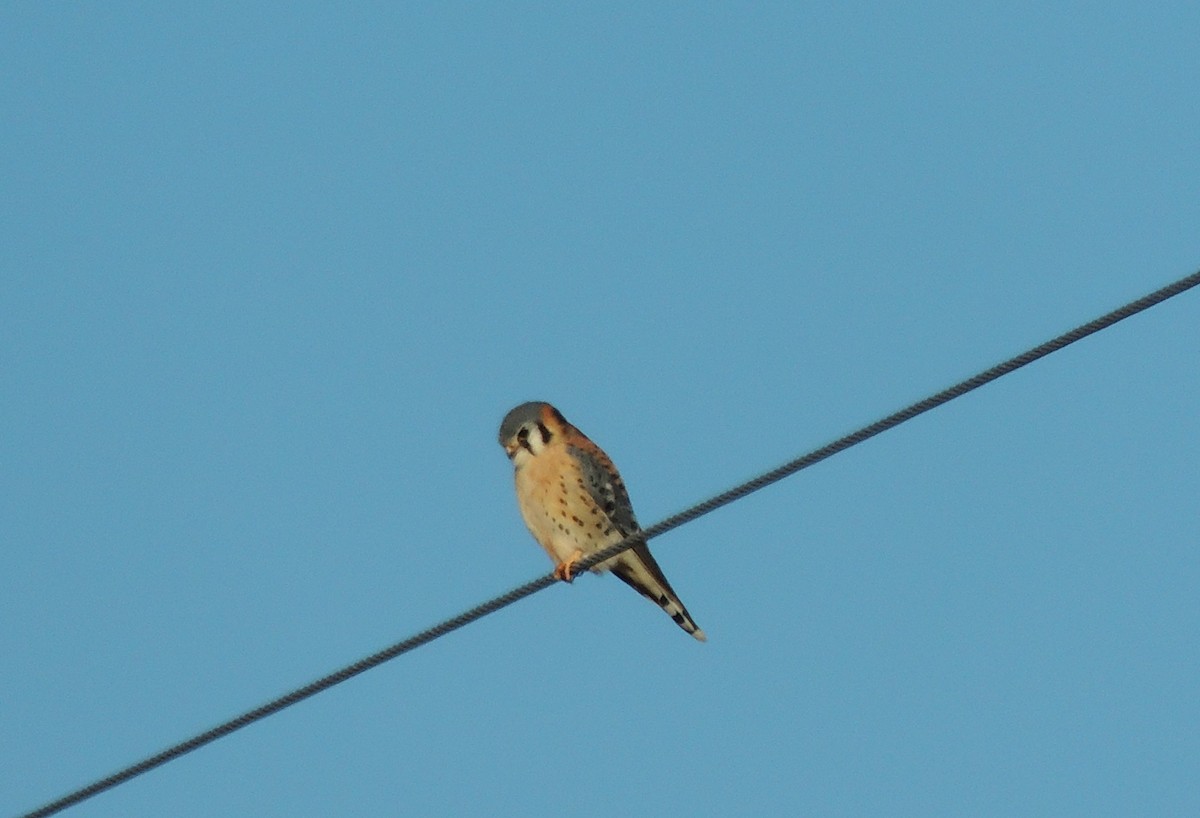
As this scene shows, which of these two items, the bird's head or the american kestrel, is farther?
the bird's head

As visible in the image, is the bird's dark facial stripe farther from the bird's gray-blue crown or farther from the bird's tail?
the bird's tail

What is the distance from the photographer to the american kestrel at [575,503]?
9.39 metres

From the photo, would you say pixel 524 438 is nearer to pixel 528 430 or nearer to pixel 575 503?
pixel 528 430

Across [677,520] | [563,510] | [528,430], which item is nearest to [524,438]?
[528,430]

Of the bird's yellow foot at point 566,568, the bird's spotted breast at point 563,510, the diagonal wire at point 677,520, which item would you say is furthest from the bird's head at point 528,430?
the diagonal wire at point 677,520

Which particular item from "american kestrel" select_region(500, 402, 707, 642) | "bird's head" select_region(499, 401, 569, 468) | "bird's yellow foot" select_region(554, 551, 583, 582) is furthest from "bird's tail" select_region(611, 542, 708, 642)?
"bird's head" select_region(499, 401, 569, 468)

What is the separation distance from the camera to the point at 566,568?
28.6ft

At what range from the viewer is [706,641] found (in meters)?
9.36

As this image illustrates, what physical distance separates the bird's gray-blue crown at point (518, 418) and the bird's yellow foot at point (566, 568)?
2.53 feet

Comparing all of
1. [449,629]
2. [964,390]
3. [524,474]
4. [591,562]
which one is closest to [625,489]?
[524,474]

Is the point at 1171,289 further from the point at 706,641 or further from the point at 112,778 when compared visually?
the point at 706,641

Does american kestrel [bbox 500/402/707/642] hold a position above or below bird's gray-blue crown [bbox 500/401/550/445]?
below

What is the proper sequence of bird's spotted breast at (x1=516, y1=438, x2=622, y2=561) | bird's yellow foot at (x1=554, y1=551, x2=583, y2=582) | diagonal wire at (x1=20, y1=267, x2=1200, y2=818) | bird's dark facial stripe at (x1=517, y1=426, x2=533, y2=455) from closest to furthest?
diagonal wire at (x1=20, y1=267, x2=1200, y2=818) → bird's yellow foot at (x1=554, y1=551, x2=583, y2=582) → bird's spotted breast at (x1=516, y1=438, x2=622, y2=561) → bird's dark facial stripe at (x1=517, y1=426, x2=533, y2=455)

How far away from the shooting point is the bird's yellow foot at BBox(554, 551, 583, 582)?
8.56 metres
